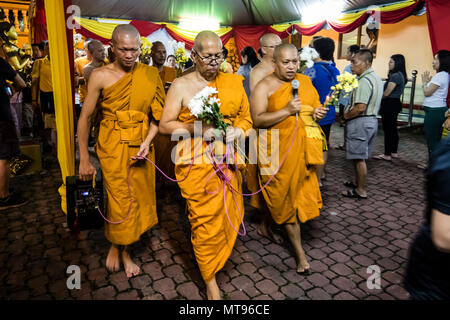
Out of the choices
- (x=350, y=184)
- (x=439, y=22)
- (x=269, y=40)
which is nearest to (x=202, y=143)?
(x=269, y=40)

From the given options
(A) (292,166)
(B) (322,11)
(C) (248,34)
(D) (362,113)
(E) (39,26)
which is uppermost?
(B) (322,11)

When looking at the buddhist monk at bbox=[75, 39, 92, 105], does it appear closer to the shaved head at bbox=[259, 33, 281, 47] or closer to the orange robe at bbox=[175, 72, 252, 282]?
the shaved head at bbox=[259, 33, 281, 47]

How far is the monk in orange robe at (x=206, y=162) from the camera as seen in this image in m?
2.54

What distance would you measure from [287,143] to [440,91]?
13.4ft

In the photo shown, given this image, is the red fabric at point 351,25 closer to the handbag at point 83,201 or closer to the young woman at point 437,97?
the young woman at point 437,97

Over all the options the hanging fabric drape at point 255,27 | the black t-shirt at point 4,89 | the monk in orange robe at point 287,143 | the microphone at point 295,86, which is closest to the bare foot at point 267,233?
the monk in orange robe at point 287,143

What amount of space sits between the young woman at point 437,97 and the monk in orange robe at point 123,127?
4.92 meters

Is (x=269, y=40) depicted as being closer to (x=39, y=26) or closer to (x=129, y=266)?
(x=129, y=266)

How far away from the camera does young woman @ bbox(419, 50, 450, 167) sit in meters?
5.50

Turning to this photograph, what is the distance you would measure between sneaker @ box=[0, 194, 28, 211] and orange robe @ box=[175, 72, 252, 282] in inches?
124

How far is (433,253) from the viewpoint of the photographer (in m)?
1.44

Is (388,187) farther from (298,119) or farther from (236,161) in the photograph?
(236,161)
